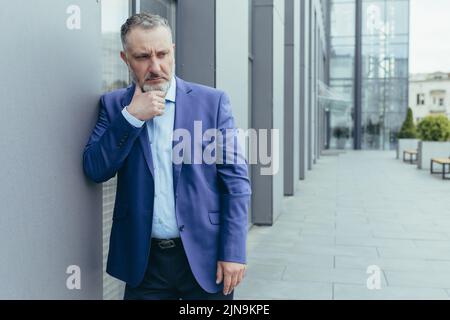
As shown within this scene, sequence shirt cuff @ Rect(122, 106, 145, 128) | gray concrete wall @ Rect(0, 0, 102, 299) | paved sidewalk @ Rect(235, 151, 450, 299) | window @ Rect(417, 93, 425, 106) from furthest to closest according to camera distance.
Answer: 1. window @ Rect(417, 93, 425, 106)
2. paved sidewalk @ Rect(235, 151, 450, 299)
3. shirt cuff @ Rect(122, 106, 145, 128)
4. gray concrete wall @ Rect(0, 0, 102, 299)

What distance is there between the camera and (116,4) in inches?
150

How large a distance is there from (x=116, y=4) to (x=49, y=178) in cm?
198

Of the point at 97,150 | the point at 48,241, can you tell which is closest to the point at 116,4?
the point at 97,150

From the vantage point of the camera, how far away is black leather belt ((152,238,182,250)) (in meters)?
2.32

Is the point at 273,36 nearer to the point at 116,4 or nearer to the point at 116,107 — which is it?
the point at 116,4

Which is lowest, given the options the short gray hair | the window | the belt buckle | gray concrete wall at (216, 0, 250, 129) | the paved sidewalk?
the paved sidewalk

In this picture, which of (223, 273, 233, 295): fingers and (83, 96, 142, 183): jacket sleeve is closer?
(83, 96, 142, 183): jacket sleeve

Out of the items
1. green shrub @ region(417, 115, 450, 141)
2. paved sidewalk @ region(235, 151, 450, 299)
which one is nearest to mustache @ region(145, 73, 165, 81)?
paved sidewalk @ region(235, 151, 450, 299)

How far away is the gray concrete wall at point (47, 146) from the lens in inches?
74.9

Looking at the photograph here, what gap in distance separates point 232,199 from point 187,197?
0.19m

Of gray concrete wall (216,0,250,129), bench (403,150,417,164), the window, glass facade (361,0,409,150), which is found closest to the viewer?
gray concrete wall (216,0,250,129)

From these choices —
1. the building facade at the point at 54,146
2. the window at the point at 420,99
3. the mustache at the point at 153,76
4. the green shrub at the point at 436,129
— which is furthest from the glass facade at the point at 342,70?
the window at the point at 420,99

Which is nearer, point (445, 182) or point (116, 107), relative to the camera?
point (116, 107)

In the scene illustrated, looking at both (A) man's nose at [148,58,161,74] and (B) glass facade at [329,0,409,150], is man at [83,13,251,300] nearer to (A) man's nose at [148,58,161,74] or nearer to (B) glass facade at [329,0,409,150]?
(A) man's nose at [148,58,161,74]
